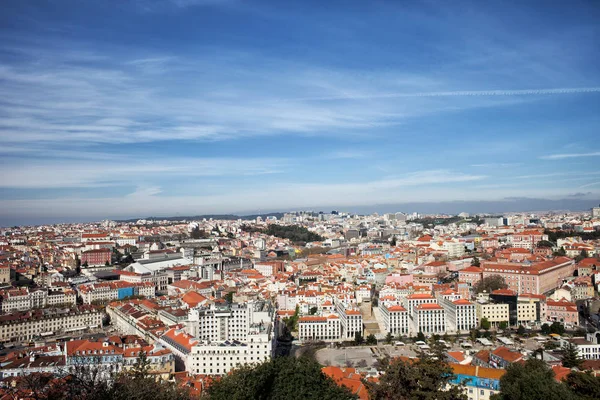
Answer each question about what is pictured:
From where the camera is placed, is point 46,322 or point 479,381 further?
point 46,322

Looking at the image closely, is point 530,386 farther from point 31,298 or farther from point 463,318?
point 31,298

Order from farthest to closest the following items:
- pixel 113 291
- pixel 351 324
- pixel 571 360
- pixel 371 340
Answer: pixel 113 291 < pixel 351 324 < pixel 371 340 < pixel 571 360

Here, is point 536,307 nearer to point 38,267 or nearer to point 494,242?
point 494,242

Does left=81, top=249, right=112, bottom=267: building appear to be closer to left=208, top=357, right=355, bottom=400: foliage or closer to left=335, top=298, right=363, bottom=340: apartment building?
left=335, top=298, right=363, bottom=340: apartment building

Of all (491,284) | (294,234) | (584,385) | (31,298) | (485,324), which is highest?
(294,234)

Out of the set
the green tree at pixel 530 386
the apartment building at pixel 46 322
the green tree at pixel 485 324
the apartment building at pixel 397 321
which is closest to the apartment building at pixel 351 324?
the apartment building at pixel 397 321

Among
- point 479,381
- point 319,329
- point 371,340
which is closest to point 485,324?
point 371,340
